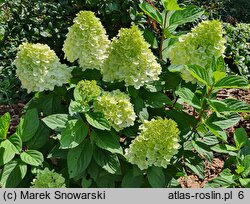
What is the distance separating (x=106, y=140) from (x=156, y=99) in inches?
14.9

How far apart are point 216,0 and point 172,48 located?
2909mm

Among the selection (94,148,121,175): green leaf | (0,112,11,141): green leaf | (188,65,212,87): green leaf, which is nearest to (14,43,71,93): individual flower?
(0,112,11,141): green leaf

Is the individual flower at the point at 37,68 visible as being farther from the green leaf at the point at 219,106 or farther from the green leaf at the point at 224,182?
the green leaf at the point at 224,182

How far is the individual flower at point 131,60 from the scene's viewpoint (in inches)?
85.8

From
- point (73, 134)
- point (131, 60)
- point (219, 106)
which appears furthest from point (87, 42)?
point (219, 106)

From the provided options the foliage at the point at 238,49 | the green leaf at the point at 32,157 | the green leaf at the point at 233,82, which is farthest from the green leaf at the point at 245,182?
the foliage at the point at 238,49

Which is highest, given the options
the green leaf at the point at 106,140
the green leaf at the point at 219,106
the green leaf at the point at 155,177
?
the green leaf at the point at 219,106

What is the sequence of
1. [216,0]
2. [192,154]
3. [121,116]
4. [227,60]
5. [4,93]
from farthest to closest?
1. [216,0]
2. [227,60]
3. [4,93]
4. [192,154]
5. [121,116]

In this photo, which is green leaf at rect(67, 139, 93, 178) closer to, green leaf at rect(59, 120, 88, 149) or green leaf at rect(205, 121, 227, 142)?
green leaf at rect(59, 120, 88, 149)

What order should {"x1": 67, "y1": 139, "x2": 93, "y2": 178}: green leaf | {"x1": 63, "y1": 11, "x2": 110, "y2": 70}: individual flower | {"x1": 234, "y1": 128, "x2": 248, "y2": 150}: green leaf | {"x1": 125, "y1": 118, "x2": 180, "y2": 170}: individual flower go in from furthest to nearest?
{"x1": 234, "y1": 128, "x2": 248, "y2": 150}: green leaf < {"x1": 63, "y1": 11, "x2": 110, "y2": 70}: individual flower < {"x1": 67, "y1": 139, "x2": 93, "y2": 178}: green leaf < {"x1": 125, "y1": 118, "x2": 180, "y2": 170}: individual flower

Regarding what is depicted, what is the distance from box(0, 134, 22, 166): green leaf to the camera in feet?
6.85

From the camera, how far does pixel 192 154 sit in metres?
2.49

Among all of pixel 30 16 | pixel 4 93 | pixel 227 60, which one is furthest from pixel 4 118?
pixel 227 60

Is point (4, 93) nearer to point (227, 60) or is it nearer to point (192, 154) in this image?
point (192, 154)
